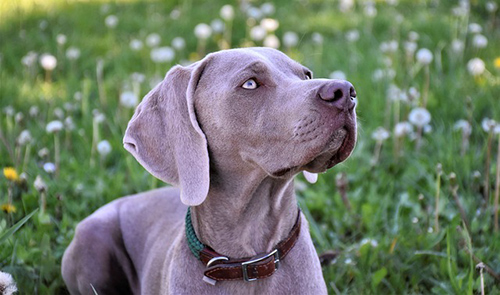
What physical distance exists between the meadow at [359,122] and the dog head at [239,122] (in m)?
0.80

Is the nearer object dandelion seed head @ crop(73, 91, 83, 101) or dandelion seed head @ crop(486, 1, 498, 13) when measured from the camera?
dandelion seed head @ crop(73, 91, 83, 101)

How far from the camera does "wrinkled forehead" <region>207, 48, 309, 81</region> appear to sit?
8.28 feet

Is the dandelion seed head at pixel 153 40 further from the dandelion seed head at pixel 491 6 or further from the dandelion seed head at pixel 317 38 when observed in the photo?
the dandelion seed head at pixel 491 6

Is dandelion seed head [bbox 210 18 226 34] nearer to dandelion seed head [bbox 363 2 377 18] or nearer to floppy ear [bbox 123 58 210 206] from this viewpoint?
dandelion seed head [bbox 363 2 377 18]

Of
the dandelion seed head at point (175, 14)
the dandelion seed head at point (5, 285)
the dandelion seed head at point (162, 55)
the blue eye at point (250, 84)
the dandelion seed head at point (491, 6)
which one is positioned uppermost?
the blue eye at point (250, 84)

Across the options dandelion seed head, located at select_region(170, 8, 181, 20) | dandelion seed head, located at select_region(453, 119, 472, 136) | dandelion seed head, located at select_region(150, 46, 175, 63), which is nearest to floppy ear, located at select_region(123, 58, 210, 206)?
dandelion seed head, located at select_region(453, 119, 472, 136)

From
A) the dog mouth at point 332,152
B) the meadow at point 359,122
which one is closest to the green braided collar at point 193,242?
the dog mouth at point 332,152

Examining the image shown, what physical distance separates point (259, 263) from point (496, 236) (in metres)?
1.51

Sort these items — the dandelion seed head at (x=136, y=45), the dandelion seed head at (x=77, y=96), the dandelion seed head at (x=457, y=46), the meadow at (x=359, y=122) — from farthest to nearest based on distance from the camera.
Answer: the dandelion seed head at (x=136, y=45), the dandelion seed head at (x=457, y=46), the dandelion seed head at (x=77, y=96), the meadow at (x=359, y=122)

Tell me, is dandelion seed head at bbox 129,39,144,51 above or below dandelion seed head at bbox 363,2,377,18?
above

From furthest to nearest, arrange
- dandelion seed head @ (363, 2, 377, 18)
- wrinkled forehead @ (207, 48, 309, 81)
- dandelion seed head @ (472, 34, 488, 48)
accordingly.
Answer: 1. dandelion seed head @ (363, 2, 377, 18)
2. dandelion seed head @ (472, 34, 488, 48)
3. wrinkled forehead @ (207, 48, 309, 81)

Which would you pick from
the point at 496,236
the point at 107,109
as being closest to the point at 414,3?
the point at 107,109

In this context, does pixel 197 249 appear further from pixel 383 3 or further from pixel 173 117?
pixel 383 3

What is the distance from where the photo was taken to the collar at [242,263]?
2.51 m
